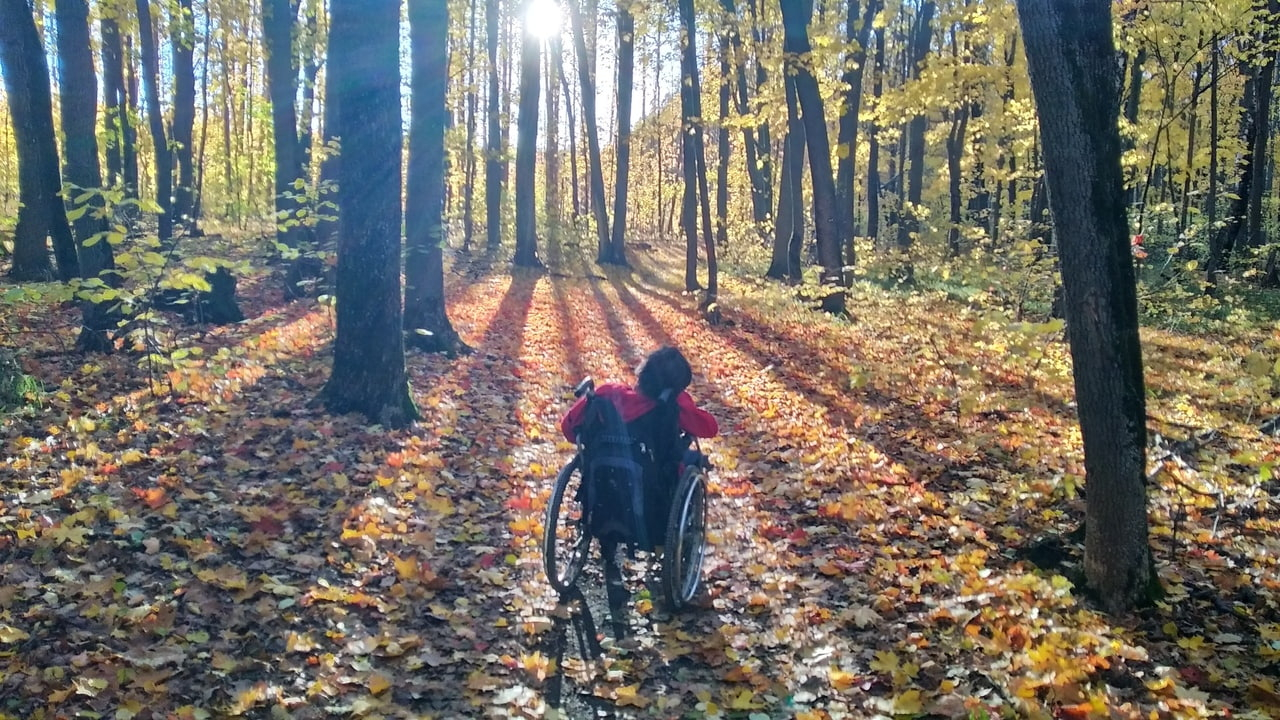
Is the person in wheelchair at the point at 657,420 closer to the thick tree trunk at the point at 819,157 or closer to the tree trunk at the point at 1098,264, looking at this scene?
the tree trunk at the point at 1098,264

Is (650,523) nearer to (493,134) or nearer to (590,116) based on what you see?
(590,116)

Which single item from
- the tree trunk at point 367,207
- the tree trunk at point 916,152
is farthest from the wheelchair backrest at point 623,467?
the tree trunk at point 916,152

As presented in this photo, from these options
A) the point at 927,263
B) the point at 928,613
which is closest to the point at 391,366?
the point at 928,613

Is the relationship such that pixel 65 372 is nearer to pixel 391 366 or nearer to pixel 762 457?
pixel 391 366

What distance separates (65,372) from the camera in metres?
7.46

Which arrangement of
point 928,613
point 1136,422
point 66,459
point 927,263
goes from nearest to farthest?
point 1136,422 < point 928,613 < point 66,459 < point 927,263

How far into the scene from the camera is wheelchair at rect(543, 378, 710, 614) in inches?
175

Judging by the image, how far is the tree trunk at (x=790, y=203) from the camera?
49.1ft

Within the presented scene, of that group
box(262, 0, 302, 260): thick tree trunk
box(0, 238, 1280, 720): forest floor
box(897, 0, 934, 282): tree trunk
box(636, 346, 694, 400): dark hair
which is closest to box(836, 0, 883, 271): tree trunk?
box(897, 0, 934, 282): tree trunk

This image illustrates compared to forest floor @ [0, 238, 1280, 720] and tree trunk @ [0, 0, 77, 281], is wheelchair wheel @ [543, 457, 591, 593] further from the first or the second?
tree trunk @ [0, 0, 77, 281]

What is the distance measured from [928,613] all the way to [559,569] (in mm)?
2167

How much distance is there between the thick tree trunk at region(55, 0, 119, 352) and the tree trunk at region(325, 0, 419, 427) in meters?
2.92

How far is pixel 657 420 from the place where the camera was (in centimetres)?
461

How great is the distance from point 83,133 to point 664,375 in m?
7.08
